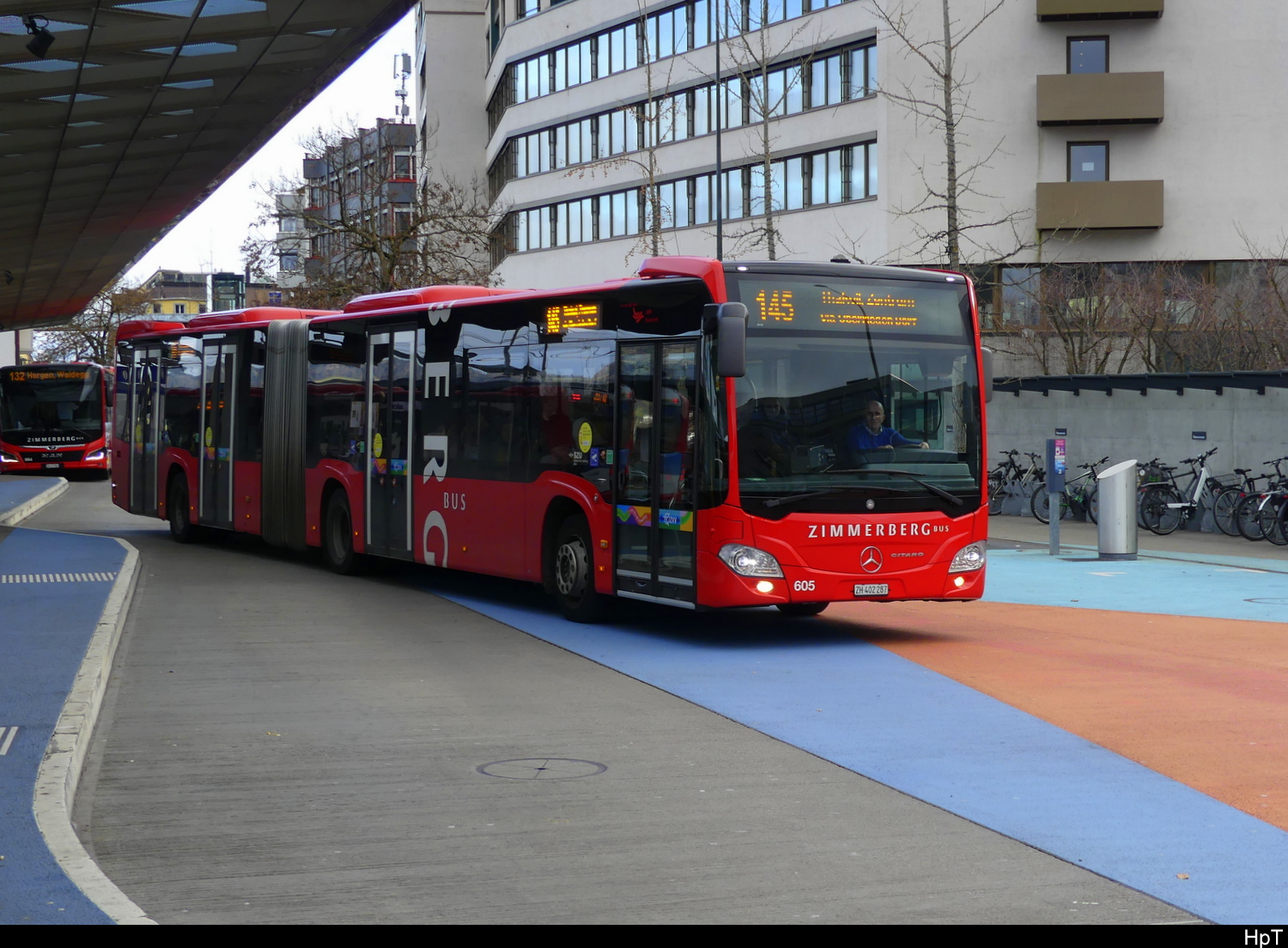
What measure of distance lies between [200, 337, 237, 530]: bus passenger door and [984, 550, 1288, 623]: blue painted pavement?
392 inches

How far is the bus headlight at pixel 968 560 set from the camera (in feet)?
Result: 43.0

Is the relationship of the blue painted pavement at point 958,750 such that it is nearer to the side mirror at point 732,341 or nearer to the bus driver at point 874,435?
the bus driver at point 874,435

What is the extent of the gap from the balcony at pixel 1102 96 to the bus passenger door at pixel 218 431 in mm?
33001

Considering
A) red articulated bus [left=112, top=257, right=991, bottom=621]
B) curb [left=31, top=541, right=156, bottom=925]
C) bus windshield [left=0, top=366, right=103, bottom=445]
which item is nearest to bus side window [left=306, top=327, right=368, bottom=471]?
red articulated bus [left=112, top=257, right=991, bottom=621]

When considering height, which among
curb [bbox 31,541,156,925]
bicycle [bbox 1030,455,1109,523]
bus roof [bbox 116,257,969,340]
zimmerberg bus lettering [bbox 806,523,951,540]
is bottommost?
curb [bbox 31,541,156,925]

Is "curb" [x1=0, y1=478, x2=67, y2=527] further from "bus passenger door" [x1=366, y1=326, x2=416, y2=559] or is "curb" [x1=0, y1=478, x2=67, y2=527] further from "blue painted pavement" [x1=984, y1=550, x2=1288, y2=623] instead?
"blue painted pavement" [x1=984, y1=550, x2=1288, y2=623]

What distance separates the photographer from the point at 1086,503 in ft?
89.8

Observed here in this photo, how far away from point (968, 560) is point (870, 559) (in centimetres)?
97

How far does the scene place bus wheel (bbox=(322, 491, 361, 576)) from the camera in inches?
730

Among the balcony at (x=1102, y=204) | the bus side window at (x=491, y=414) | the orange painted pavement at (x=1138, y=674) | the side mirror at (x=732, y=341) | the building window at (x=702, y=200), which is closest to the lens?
the orange painted pavement at (x=1138, y=674)

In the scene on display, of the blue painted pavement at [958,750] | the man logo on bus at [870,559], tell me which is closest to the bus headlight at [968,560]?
the man logo on bus at [870,559]

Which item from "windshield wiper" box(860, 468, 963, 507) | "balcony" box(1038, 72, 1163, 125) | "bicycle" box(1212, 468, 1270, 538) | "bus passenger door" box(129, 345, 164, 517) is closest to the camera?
"windshield wiper" box(860, 468, 963, 507)

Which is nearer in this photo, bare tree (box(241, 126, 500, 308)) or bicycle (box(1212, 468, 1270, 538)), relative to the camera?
bicycle (box(1212, 468, 1270, 538))

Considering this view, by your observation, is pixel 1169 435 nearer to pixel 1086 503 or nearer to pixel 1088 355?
pixel 1086 503
